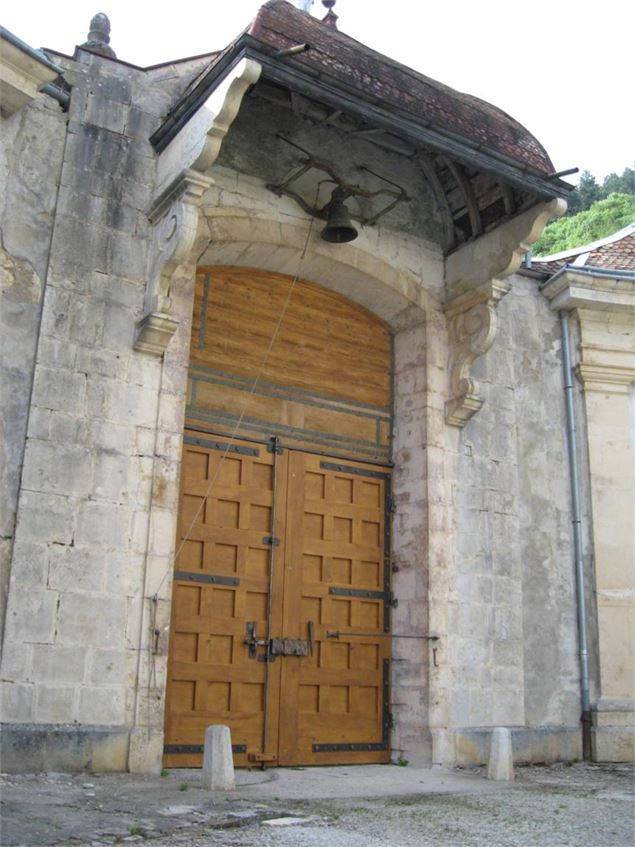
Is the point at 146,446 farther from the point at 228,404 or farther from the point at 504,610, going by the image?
the point at 504,610

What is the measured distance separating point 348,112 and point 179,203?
1.53 m

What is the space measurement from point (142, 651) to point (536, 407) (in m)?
5.18

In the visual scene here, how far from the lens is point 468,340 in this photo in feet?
30.7

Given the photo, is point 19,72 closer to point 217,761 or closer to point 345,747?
point 217,761

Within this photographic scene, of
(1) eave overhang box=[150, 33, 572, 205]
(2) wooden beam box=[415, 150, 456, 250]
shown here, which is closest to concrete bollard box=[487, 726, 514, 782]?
(1) eave overhang box=[150, 33, 572, 205]

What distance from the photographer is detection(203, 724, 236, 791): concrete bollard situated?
6320 millimetres

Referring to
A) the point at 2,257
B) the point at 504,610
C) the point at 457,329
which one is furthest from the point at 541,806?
the point at 2,257

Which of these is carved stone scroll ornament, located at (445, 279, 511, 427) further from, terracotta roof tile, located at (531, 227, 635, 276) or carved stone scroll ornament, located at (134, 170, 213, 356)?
carved stone scroll ornament, located at (134, 170, 213, 356)

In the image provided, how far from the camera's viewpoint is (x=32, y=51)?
7.04 metres

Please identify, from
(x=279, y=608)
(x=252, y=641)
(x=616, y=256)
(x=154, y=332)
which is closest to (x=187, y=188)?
(x=154, y=332)

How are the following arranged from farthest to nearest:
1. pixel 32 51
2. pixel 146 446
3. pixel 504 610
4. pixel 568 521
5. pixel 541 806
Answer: pixel 568 521, pixel 504 610, pixel 146 446, pixel 32 51, pixel 541 806

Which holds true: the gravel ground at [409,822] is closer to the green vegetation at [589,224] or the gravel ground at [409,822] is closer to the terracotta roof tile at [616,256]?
the terracotta roof tile at [616,256]

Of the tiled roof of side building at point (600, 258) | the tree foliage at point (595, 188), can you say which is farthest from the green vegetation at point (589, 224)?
the tiled roof of side building at point (600, 258)

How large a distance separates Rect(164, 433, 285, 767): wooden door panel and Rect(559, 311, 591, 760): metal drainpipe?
335 cm
